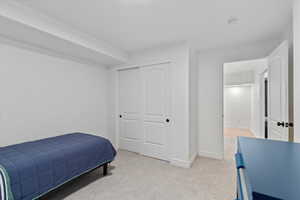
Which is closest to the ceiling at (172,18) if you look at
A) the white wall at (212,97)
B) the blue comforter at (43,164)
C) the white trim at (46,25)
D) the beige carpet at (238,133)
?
the white trim at (46,25)

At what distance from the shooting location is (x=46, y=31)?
1.85 metres

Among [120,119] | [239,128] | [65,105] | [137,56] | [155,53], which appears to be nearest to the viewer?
[65,105]

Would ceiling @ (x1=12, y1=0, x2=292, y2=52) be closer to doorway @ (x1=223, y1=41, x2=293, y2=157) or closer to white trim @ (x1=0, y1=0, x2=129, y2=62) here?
white trim @ (x1=0, y1=0, x2=129, y2=62)

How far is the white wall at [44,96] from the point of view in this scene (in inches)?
80.9

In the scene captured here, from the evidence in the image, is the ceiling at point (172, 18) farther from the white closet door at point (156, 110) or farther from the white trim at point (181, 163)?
the white trim at point (181, 163)

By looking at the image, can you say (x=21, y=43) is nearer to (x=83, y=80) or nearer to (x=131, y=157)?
(x=83, y=80)

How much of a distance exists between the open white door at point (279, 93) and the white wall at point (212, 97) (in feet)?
2.46

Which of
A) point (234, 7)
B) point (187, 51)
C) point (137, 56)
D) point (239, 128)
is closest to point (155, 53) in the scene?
point (137, 56)

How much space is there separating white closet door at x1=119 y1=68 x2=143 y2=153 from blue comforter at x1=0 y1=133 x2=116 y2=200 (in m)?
1.23

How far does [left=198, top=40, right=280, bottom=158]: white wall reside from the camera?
9.66ft

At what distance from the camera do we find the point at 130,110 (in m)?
3.44

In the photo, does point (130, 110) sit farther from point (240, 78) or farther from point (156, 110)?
point (240, 78)

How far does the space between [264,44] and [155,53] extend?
6.88ft

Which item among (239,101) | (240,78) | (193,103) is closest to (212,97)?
(193,103)
